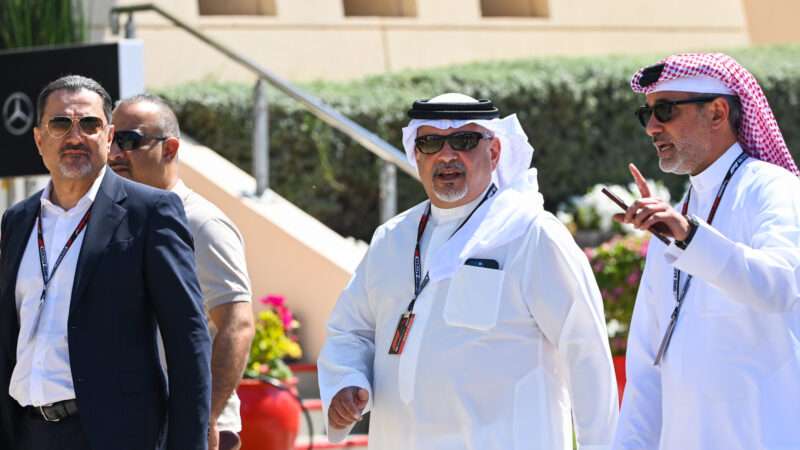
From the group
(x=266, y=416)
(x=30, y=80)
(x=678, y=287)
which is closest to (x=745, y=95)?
(x=678, y=287)

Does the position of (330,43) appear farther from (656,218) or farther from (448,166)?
(656,218)

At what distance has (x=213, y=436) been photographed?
18.7 ft

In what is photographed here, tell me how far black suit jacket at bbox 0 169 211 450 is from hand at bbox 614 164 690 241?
1.42 metres

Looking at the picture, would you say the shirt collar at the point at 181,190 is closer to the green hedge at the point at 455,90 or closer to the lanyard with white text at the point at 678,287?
the lanyard with white text at the point at 678,287

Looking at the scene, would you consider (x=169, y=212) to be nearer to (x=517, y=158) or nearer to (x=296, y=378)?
(x=517, y=158)

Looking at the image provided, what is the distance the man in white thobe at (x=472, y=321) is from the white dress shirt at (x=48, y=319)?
85cm

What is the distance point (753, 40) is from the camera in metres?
20.2

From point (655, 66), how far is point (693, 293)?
738 mm

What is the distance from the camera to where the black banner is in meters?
8.37

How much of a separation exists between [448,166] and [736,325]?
113 centimetres

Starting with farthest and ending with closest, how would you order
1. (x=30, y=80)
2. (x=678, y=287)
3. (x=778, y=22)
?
1. (x=778, y=22)
2. (x=30, y=80)
3. (x=678, y=287)

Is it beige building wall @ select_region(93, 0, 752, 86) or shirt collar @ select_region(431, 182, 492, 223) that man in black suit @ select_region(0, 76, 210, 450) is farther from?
beige building wall @ select_region(93, 0, 752, 86)

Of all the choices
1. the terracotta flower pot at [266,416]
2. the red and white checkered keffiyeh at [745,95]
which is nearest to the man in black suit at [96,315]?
the red and white checkered keffiyeh at [745,95]

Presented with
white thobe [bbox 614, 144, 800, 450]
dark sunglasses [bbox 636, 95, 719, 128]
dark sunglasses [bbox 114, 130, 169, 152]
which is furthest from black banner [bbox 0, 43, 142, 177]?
white thobe [bbox 614, 144, 800, 450]
